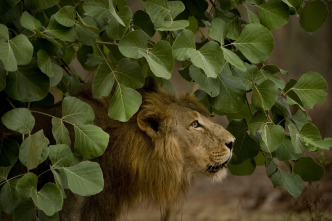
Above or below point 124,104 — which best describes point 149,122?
below

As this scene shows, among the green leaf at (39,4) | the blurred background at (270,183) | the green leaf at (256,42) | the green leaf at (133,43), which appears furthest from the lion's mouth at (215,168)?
the blurred background at (270,183)

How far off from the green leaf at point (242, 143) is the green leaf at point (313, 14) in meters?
Result: 0.70

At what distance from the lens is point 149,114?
3.38 metres

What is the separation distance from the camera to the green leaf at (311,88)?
3330 mm

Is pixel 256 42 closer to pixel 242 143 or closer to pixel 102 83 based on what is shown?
pixel 102 83

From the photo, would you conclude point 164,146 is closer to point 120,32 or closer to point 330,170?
point 120,32

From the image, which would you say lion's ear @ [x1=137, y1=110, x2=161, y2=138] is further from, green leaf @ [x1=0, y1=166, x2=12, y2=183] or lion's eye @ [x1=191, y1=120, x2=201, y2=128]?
green leaf @ [x1=0, y1=166, x2=12, y2=183]

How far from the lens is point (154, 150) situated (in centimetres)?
344

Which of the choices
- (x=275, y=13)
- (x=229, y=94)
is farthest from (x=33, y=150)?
(x=275, y=13)

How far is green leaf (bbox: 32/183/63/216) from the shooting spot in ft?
8.55

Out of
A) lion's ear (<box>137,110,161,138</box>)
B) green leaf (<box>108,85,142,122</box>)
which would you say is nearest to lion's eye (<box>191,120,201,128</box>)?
lion's ear (<box>137,110,161,138</box>)

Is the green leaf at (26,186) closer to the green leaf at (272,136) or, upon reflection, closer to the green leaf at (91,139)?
the green leaf at (91,139)

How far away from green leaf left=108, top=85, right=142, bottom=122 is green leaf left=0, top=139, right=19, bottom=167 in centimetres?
48

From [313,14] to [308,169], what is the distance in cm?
95
